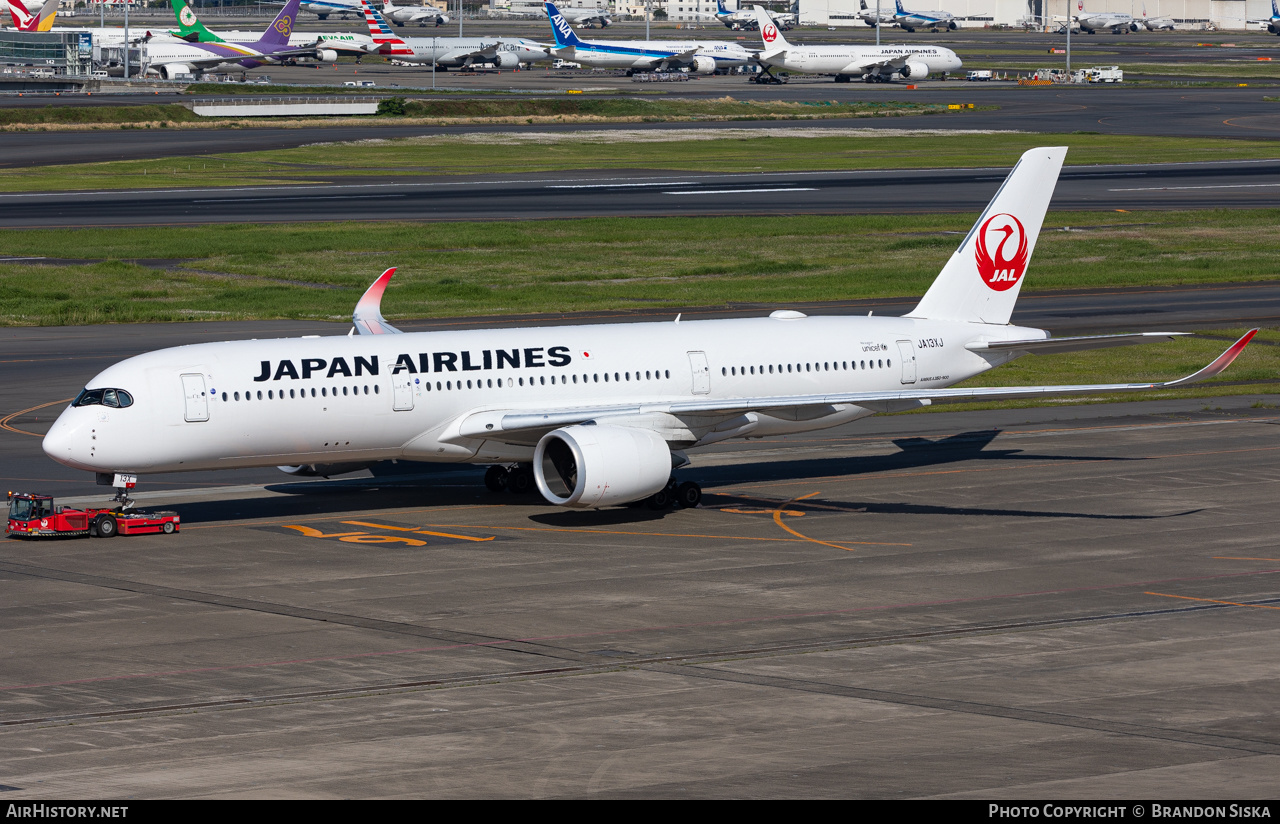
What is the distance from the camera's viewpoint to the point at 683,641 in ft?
98.8

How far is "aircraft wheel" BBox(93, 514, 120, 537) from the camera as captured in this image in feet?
127

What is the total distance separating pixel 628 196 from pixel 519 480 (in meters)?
68.6

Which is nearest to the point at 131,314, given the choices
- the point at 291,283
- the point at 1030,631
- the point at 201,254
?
the point at 291,283

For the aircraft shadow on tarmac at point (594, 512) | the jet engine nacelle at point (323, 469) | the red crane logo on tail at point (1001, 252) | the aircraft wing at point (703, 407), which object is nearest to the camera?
the aircraft wing at point (703, 407)

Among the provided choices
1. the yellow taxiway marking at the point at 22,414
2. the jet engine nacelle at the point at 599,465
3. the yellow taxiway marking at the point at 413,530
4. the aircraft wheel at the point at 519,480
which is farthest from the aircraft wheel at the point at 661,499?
the yellow taxiway marking at the point at 22,414

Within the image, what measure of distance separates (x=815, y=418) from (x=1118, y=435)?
13661 mm

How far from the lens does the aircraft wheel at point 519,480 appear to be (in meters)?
44.2

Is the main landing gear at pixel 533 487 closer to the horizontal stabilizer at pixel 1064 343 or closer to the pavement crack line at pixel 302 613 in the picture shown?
the horizontal stabilizer at pixel 1064 343

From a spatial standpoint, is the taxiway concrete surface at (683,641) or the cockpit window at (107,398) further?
the cockpit window at (107,398)

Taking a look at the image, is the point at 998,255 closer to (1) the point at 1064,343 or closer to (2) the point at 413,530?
(1) the point at 1064,343

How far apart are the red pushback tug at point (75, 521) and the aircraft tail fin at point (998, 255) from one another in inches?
874

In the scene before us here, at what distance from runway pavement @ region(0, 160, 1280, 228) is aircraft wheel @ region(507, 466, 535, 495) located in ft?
187

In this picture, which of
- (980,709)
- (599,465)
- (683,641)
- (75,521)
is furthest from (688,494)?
(980,709)

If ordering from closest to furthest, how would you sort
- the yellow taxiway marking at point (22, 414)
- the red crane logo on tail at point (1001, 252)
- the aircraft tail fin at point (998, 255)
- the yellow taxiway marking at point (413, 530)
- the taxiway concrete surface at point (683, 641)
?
1. the taxiway concrete surface at point (683, 641)
2. the yellow taxiway marking at point (413, 530)
3. the aircraft tail fin at point (998, 255)
4. the red crane logo on tail at point (1001, 252)
5. the yellow taxiway marking at point (22, 414)
